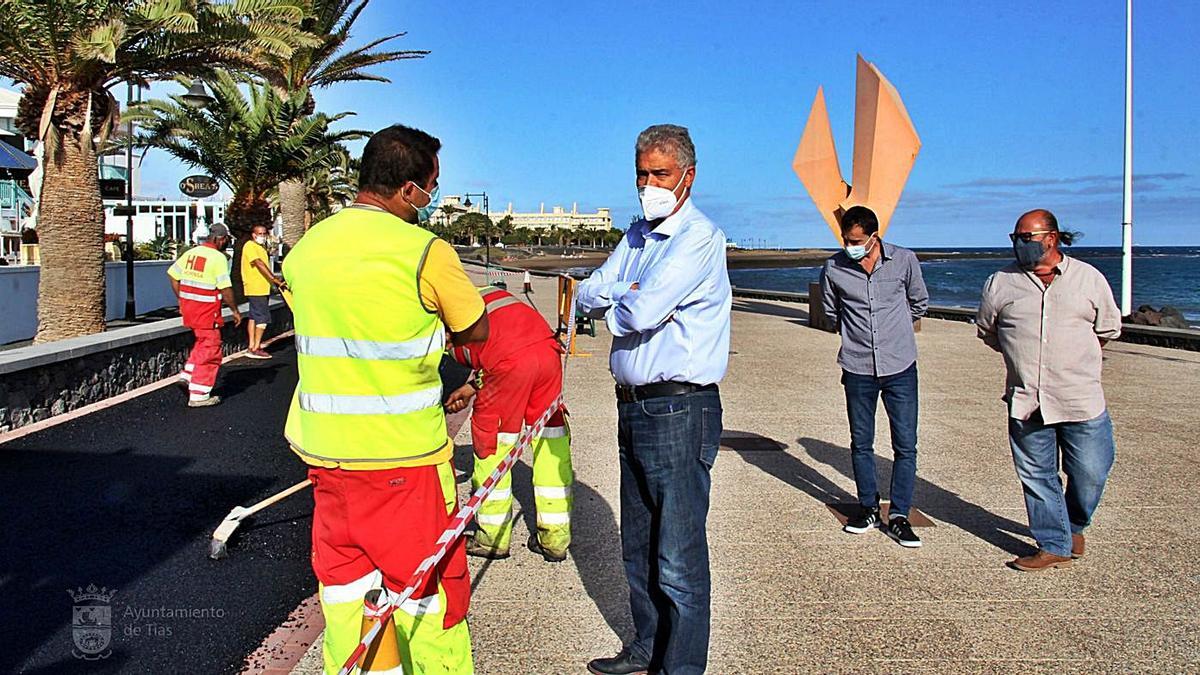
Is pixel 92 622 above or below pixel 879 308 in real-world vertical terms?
below

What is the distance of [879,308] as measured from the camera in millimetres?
5484

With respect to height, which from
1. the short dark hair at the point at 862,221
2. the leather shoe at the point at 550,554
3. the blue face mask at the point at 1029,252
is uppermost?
the short dark hair at the point at 862,221

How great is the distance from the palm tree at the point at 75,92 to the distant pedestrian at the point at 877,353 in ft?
31.4

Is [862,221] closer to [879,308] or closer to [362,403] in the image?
[879,308]

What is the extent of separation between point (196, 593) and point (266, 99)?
60.9ft

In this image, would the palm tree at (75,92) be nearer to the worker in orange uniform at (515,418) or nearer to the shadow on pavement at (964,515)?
the worker in orange uniform at (515,418)

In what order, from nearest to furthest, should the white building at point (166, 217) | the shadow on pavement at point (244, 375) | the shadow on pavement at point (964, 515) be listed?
the shadow on pavement at point (964, 515) < the shadow on pavement at point (244, 375) < the white building at point (166, 217)

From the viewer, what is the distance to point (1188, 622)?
4129 millimetres

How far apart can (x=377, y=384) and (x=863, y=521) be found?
3.58 m

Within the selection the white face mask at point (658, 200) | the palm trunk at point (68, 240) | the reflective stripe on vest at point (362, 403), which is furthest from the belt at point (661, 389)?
the palm trunk at point (68, 240)

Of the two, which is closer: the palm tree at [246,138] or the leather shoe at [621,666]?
the leather shoe at [621,666]

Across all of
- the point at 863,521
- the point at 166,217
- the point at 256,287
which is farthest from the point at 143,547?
the point at 166,217

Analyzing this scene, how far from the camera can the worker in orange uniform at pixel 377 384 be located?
9.31 ft

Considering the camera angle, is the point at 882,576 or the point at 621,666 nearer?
the point at 621,666
